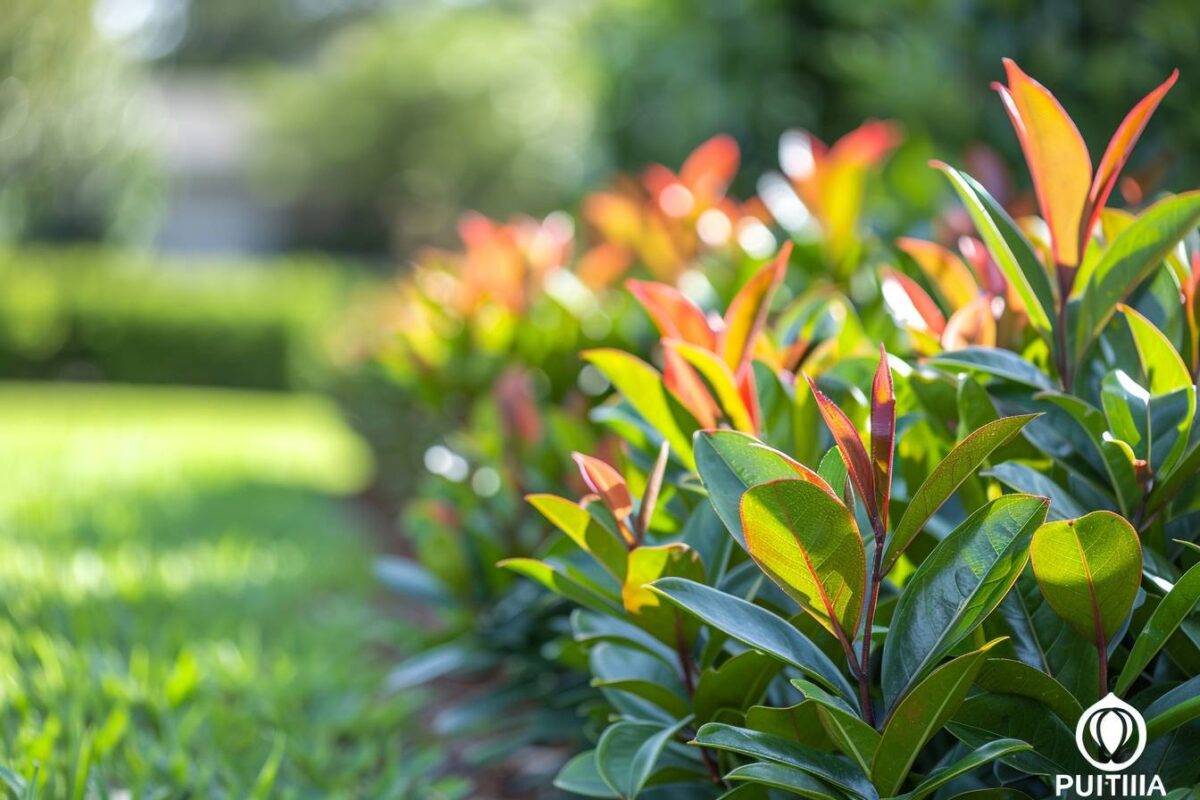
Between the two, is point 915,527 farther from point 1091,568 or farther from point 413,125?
point 413,125

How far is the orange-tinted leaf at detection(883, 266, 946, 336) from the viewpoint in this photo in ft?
5.30

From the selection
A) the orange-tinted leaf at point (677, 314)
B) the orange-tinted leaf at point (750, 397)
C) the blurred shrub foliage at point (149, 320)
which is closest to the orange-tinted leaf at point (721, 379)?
the orange-tinted leaf at point (750, 397)

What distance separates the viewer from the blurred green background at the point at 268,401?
7.88 ft

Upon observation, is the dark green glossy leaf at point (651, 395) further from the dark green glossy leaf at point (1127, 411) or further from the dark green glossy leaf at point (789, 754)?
the dark green glossy leaf at point (1127, 411)

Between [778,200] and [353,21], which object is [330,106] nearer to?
[353,21]

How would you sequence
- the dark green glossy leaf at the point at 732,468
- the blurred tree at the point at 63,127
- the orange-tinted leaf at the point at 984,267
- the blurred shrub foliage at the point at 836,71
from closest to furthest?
the dark green glossy leaf at the point at 732,468, the orange-tinted leaf at the point at 984,267, the blurred shrub foliage at the point at 836,71, the blurred tree at the point at 63,127

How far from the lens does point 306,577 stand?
13.5 ft

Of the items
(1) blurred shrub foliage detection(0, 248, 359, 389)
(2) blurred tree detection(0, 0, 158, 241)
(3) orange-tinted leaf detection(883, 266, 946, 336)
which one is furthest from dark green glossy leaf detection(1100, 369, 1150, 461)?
(2) blurred tree detection(0, 0, 158, 241)

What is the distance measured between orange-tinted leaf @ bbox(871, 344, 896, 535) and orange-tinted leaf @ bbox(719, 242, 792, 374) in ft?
1.44

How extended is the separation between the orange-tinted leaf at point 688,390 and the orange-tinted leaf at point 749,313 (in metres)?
0.08

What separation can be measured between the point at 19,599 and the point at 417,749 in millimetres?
1371

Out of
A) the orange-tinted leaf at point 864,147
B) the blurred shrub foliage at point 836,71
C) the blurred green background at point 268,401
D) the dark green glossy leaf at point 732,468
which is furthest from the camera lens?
the blurred shrub foliage at point 836,71

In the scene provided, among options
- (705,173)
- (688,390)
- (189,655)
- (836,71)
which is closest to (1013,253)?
(688,390)

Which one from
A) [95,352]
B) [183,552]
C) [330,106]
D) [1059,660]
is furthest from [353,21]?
[1059,660]
